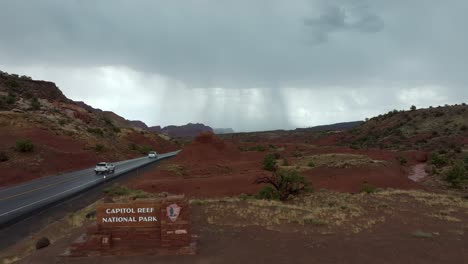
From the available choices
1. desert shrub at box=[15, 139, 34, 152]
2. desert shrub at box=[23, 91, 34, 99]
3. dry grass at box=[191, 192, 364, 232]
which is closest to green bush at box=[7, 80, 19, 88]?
desert shrub at box=[23, 91, 34, 99]

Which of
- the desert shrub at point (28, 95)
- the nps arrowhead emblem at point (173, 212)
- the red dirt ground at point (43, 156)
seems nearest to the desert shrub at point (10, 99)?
the desert shrub at point (28, 95)

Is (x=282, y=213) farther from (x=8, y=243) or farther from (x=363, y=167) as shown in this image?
(x=363, y=167)

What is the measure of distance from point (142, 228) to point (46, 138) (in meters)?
50.6

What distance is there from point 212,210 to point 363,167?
2471 cm

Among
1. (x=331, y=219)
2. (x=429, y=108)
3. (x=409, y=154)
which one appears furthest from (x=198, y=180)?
(x=429, y=108)

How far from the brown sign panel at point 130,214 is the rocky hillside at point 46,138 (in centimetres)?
3159

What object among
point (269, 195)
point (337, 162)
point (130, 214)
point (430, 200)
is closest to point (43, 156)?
point (269, 195)

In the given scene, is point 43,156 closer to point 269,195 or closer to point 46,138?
point 46,138

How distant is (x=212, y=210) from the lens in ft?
65.3

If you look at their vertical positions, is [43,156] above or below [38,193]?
above

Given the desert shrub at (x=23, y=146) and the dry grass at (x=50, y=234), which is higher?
the desert shrub at (x=23, y=146)

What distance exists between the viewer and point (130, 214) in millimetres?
12672

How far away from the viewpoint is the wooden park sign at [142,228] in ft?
40.8

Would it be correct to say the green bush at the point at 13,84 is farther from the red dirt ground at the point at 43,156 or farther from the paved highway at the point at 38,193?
the paved highway at the point at 38,193
